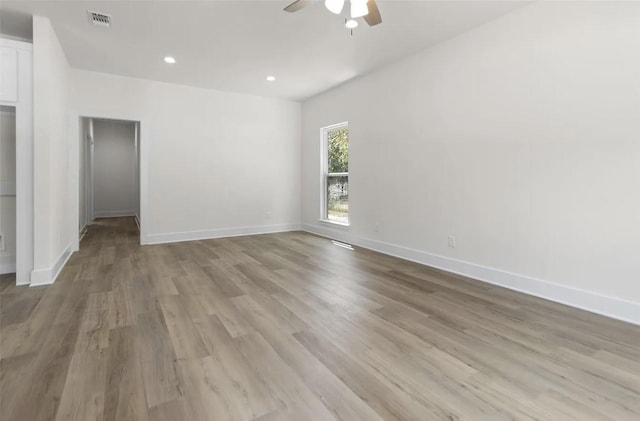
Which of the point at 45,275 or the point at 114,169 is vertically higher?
the point at 114,169

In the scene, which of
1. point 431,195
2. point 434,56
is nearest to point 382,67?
point 434,56

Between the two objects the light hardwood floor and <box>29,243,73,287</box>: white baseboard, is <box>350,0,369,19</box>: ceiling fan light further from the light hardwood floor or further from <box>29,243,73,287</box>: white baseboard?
<box>29,243,73,287</box>: white baseboard

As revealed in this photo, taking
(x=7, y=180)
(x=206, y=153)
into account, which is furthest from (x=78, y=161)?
(x=206, y=153)

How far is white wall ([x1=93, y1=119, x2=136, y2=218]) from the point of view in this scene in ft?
29.2

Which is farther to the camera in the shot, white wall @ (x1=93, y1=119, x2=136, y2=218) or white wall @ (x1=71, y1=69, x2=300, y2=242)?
white wall @ (x1=93, y1=119, x2=136, y2=218)

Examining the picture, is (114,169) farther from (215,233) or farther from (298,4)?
(298,4)

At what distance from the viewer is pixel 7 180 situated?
10.6 ft

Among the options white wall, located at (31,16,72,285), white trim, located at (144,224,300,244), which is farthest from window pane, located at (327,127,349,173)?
white wall, located at (31,16,72,285)

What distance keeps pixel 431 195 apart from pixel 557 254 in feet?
4.73

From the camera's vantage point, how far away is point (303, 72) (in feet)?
15.2

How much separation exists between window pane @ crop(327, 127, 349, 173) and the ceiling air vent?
353 cm

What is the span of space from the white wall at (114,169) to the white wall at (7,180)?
5.96 metres

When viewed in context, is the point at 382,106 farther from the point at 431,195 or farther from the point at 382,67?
the point at 431,195

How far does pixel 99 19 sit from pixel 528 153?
4485mm
